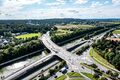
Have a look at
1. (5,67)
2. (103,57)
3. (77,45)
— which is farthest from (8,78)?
(77,45)

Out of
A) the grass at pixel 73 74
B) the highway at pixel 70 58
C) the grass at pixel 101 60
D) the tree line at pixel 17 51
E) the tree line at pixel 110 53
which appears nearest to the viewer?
the grass at pixel 73 74

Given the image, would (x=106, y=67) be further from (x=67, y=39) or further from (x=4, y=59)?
(x=67, y=39)

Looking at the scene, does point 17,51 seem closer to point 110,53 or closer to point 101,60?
point 101,60

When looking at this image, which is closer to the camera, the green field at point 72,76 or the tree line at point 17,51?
the green field at point 72,76

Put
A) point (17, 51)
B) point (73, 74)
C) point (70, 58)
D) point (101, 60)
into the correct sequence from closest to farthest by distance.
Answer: point (73, 74)
point (101, 60)
point (70, 58)
point (17, 51)

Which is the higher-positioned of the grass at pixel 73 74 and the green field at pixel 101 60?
the grass at pixel 73 74

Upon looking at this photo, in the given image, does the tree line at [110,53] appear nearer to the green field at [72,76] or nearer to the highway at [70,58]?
the highway at [70,58]

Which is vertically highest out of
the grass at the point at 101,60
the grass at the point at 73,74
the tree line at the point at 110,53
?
the tree line at the point at 110,53

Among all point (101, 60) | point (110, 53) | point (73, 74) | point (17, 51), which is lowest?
point (101, 60)

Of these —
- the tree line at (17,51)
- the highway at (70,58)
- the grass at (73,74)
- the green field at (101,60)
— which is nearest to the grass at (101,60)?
the green field at (101,60)

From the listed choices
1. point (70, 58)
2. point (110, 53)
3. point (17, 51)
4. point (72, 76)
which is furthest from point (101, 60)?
point (17, 51)

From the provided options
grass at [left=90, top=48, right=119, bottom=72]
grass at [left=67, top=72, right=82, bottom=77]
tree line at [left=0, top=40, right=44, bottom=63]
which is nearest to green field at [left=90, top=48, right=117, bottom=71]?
grass at [left=90, top=48, right=119, bottom=72]
